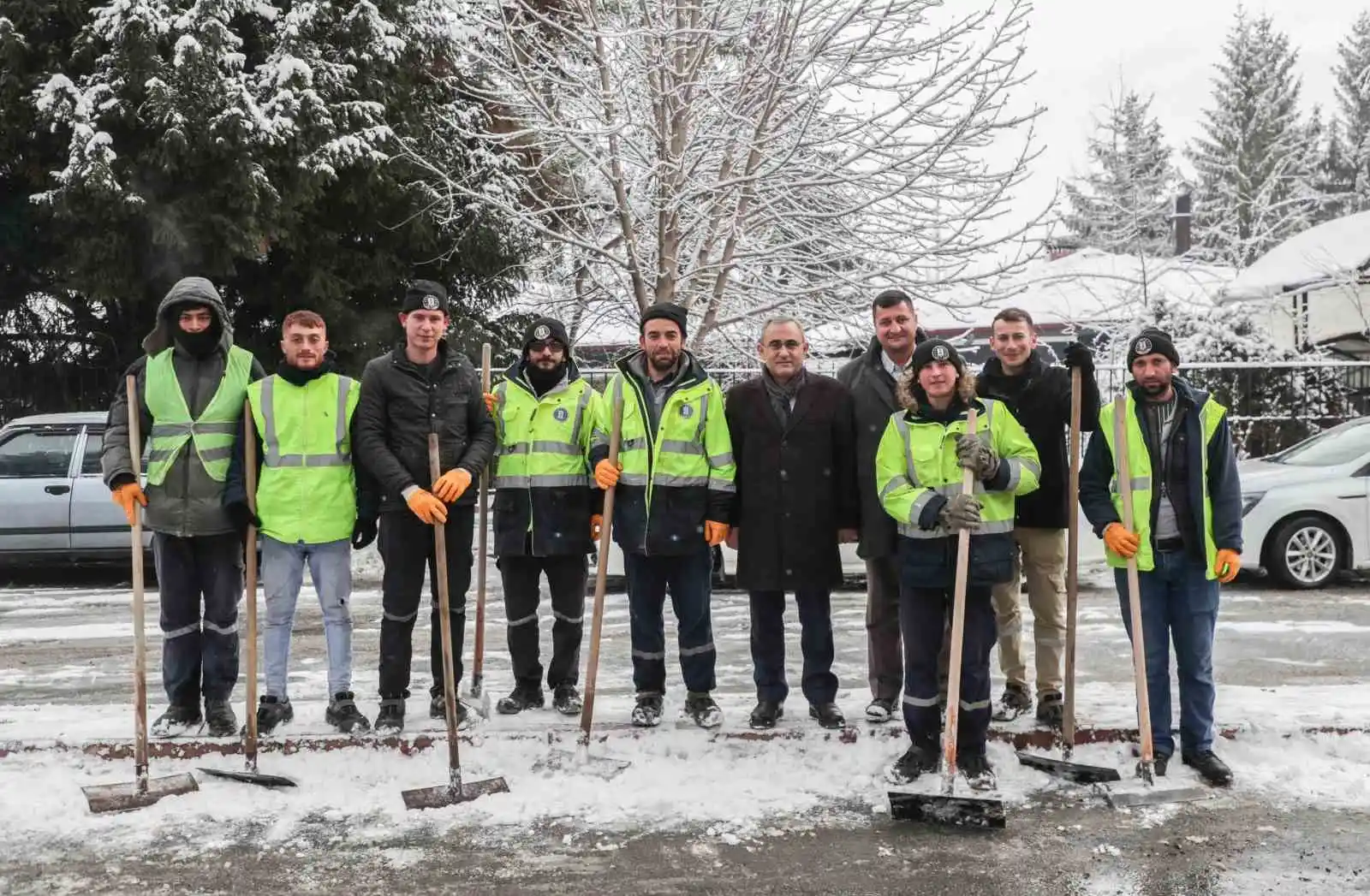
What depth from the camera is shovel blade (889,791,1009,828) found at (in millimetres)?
4441

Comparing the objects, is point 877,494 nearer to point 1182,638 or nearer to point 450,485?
point 1182,638

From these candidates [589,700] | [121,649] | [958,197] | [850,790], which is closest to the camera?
[850,790]

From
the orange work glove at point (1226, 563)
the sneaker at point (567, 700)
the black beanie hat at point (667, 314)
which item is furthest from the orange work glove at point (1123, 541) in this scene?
the sneaker at point (567, 700)

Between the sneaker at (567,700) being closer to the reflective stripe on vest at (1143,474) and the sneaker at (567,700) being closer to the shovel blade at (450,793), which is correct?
the shovel blade at (450,793)

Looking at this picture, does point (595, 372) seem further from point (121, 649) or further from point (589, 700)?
point (589, 700)

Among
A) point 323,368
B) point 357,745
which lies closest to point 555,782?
point 357,745

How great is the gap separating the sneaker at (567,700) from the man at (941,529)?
1686 millimetres

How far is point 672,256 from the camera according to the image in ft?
41.4

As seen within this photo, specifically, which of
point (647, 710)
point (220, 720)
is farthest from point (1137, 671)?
point (220, 720)

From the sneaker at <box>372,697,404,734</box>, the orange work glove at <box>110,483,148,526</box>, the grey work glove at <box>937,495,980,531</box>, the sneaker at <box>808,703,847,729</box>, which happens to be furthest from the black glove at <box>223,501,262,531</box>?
the grey work glove at <box>937,495,980,531</box>

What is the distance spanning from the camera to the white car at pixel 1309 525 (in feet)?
33.6

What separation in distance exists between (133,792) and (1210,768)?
448cm

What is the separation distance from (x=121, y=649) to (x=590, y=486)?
4467 millimetres

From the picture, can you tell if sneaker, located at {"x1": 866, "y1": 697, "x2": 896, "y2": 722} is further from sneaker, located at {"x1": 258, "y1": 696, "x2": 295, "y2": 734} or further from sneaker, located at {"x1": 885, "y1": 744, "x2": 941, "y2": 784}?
sneaker, located at {"x1": 258, "y1": 696, "x2": 295, "y2": 734}
